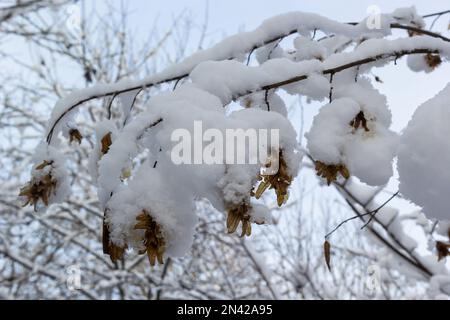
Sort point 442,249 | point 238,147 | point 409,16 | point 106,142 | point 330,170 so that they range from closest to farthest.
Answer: point 238,147 < point 330,170 < point 106,142 < point 442,249 < point 409,16

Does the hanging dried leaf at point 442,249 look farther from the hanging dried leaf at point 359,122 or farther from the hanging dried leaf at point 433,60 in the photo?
the hanging dried leaf at point 359,122

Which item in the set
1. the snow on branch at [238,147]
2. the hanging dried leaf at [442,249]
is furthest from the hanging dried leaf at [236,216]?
the hanging dried leaf at [442,249]

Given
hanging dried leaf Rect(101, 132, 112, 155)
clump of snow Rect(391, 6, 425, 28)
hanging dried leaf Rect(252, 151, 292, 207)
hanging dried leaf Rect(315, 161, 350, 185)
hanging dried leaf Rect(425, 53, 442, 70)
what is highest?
clump of snow Rect(391, 6, 425, 28)

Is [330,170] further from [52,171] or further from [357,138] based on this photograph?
[52,171]

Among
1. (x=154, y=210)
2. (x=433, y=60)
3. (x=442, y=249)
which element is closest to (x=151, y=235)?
(x=154, y=210)

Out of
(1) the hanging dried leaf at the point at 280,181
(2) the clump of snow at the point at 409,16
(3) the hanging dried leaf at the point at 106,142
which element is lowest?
(1) the hanging dried leaf at the point at 280,181

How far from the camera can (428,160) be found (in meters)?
0.83

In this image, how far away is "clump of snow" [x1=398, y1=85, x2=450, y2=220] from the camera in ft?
2.71

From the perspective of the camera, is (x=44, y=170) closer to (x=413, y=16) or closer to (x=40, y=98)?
(x=413, y=16)

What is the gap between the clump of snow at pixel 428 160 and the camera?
0.83m

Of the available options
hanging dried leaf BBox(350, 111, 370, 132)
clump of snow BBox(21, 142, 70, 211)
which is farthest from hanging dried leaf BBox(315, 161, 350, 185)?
clump of snow BBox(21, 142, 70, 211)

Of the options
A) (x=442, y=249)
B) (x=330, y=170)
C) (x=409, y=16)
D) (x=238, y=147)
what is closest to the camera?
(x=238, y=147)

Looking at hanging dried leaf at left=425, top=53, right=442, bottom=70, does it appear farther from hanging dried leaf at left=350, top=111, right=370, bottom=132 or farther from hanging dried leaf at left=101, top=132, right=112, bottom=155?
hanging dried leaf at left=101, top=132, right=112, bottom=155
